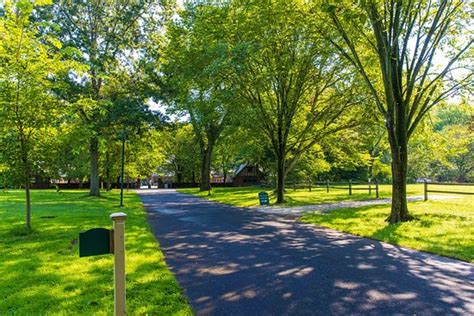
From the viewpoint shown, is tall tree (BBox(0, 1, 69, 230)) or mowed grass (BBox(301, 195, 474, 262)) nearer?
mowed grass (BBox(301, 195, 474, 262))

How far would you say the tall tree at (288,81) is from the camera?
43.6 ft

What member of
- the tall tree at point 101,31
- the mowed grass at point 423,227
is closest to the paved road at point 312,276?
the mowed grass at point 423,227

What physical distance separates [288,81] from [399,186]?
8435 millimetres

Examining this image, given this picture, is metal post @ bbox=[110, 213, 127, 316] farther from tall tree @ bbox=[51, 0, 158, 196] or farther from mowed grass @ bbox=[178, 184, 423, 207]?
tall tree @ bbox=[51, 0, 158, 196]

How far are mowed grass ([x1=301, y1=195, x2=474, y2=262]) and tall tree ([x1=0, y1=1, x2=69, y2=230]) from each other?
8053 millimetres

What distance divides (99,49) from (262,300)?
21.1 meters

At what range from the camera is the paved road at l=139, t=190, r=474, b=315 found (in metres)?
4.02

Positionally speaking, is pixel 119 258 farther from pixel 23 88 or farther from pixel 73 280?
pixel 23 88

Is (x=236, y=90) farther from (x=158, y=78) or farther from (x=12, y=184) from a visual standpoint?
(x=12, y=184)

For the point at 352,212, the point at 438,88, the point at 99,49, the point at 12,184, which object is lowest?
the point at 352,212

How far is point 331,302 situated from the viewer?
13.5ft

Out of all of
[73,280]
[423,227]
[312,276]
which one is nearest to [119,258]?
[73,280]

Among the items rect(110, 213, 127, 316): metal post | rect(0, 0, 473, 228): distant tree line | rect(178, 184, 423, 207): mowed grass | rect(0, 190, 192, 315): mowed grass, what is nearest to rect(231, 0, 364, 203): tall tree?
rect(0, 0, 473, 228): distant tree line

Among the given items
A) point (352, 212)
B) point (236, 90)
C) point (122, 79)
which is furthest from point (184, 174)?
point (352, 212)
